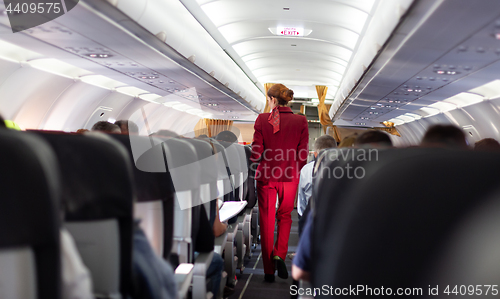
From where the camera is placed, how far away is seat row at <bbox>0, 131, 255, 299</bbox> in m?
0.95

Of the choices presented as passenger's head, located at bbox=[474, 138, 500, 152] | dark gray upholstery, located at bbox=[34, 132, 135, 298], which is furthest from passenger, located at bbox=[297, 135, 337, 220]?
dark gray upholstery, located at bbox=[34, 132, 135, 298]

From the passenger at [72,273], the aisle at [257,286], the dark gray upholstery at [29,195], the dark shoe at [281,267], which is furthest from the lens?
the dark shoe at [281,267]

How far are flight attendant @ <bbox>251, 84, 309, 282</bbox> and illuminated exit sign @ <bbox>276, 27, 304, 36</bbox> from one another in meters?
5.08

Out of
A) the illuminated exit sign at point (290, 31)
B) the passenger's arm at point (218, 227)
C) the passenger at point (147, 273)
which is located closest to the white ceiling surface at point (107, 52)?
the illuminated exit sign at point (290, 31)

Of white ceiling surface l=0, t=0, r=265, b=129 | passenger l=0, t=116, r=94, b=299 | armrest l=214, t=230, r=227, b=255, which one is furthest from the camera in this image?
white ceiling surface l=0, t=0, r=265, b=129

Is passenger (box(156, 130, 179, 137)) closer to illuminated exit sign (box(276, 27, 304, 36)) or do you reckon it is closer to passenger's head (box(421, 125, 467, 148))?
passenger's head (box(421, 125, 467, 148))

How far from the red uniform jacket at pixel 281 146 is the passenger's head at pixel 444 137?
2.88 meters

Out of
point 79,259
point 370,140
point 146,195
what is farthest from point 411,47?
point 79,259

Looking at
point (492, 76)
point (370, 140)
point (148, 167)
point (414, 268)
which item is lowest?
point (414, 268)

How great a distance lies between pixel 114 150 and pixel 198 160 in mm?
895

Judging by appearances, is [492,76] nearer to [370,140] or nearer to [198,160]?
[370,140]

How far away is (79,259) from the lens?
121 cm

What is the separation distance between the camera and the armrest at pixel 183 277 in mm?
1818

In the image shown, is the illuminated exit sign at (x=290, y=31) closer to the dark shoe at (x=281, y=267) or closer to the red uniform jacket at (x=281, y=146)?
the red uniform jacket at (x=281, y=146)
